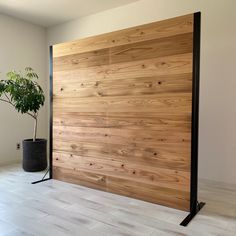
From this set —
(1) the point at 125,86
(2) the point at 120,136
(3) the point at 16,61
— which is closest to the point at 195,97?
(1) the point at 125,86

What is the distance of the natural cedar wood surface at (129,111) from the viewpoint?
241cm

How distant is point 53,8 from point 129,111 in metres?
2.48

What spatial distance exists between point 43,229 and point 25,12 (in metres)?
3.58

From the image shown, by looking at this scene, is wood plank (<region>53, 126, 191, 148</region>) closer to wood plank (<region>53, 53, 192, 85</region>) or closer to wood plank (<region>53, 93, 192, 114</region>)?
wood plank (<region>53, 93, 192, 114</region>)

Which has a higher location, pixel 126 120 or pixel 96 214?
pixel 126 120

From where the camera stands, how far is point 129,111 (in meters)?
2.74

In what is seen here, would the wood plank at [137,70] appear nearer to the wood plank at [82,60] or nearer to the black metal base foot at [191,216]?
the wood plank at [82,60]

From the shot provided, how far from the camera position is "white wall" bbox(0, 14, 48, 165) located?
4.32 m

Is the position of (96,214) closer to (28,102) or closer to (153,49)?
(153,49)

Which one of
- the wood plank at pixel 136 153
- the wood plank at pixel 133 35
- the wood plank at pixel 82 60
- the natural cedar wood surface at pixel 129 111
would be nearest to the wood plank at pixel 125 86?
the natural cedar wood surface at pixel 129 111

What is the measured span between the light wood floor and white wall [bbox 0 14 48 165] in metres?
1.45

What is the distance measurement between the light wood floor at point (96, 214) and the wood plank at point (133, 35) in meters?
1.75

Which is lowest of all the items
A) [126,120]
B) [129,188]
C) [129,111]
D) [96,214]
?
[96,214]

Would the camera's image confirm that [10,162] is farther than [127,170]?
Yes
